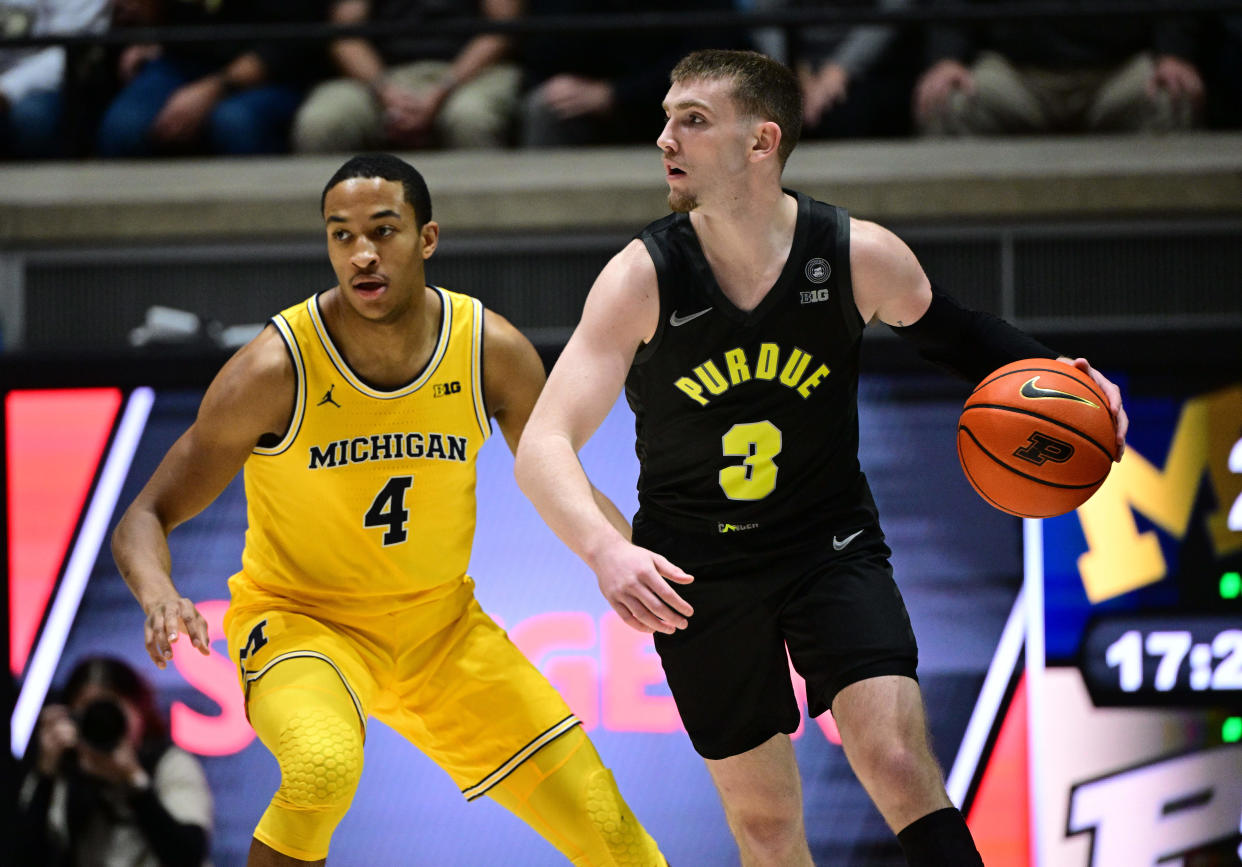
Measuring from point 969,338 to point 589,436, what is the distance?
3.35ft

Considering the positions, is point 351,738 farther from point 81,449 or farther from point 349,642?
point 81,449

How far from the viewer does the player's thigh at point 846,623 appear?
305cm

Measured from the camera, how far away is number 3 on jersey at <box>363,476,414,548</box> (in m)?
3.69

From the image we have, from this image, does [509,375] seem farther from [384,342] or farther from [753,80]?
[753,80]

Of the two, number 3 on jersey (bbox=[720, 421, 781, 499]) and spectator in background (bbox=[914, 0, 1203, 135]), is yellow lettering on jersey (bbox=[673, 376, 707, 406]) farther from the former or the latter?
spectator in background (bbox=[914, 0, 1203, 135])

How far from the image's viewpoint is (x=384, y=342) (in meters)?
3.73

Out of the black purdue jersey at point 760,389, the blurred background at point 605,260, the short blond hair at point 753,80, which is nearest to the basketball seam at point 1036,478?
the black purdue jersey at point 760,389

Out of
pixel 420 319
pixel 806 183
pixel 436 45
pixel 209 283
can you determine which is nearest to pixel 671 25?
pixel 806 183

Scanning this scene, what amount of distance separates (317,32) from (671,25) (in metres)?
1.58

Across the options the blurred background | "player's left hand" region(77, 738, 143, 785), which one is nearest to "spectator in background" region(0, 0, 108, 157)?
the blurred background

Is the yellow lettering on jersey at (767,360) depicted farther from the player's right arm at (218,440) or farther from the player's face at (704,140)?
the player's right arm at (218,440)

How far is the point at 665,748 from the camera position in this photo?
4.79m

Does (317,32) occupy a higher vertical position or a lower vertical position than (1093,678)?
higher

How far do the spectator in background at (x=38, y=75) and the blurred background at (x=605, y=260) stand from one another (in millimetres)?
21
